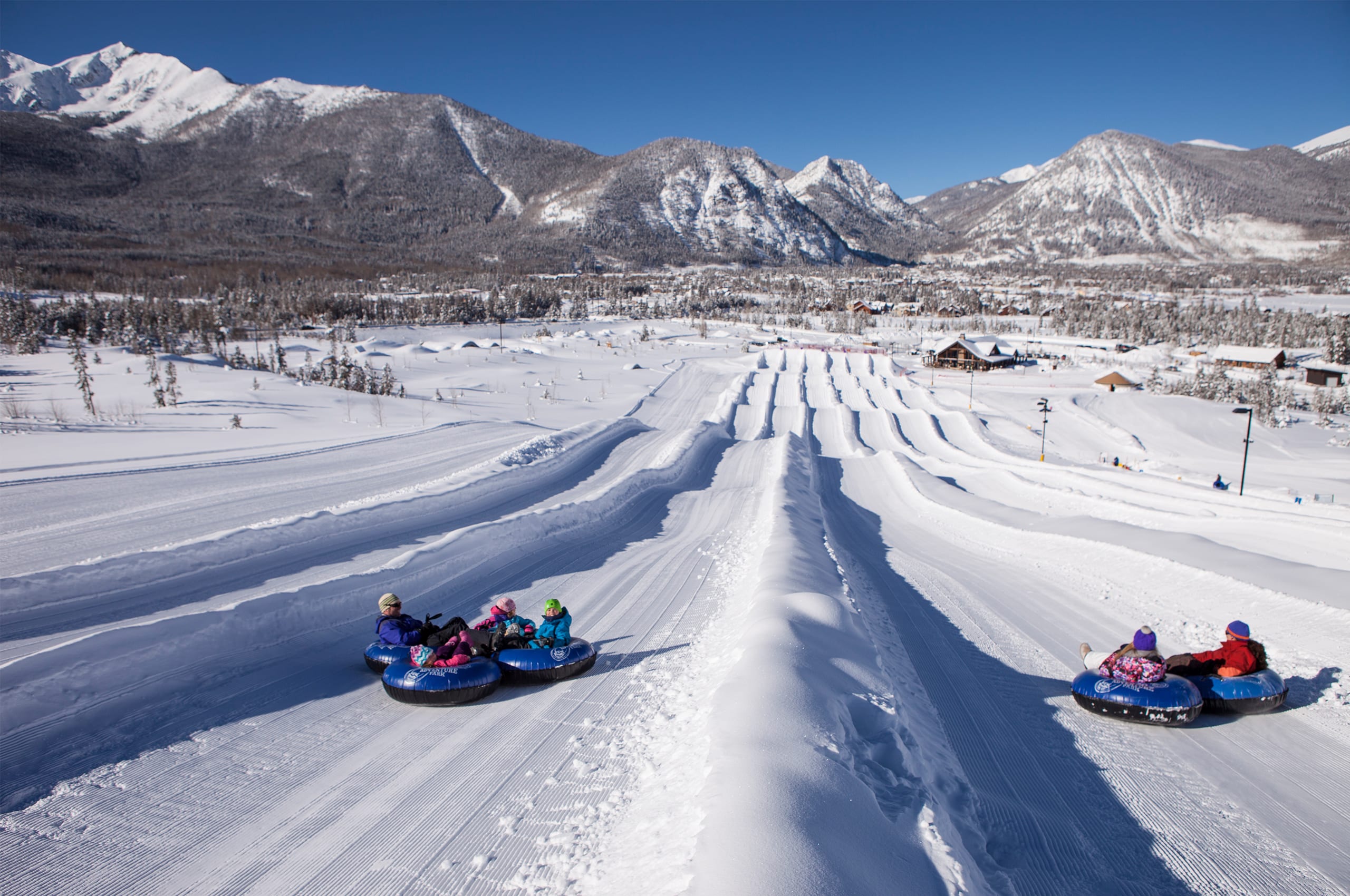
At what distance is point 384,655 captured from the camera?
7227 mm

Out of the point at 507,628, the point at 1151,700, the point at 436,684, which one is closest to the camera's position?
the point at 436,684

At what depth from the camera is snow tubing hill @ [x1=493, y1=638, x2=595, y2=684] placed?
7.23 meters

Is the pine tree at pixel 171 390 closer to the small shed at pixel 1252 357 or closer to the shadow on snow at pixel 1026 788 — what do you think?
the shadow on snow at pixel 1026 788

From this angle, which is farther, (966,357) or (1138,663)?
(966,357)

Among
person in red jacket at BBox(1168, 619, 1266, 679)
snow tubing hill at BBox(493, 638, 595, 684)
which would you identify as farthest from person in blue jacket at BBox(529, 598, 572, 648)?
person in red jacket at BBox(1168, 619, 1266, 679)

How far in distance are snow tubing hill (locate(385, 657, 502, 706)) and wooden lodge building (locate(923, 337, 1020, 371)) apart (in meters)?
77.1

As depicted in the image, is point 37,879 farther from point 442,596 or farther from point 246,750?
point 442,596

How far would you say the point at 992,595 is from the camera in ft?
40.0

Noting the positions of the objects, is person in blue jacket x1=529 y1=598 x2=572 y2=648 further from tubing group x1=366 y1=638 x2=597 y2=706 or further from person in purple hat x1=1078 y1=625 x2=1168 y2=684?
person in purple hat x1=1078 y1=625 x2=1168 y2=684

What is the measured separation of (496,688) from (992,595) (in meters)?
9.11

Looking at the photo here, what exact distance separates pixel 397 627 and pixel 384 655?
1.00 ft

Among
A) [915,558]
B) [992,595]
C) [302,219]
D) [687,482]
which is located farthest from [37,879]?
[302,219]

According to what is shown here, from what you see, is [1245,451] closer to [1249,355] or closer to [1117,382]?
[1117,382]

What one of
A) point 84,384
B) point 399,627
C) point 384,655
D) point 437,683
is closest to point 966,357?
point 84,384
